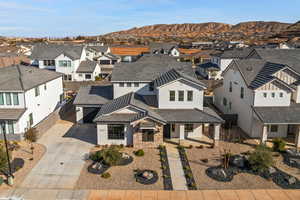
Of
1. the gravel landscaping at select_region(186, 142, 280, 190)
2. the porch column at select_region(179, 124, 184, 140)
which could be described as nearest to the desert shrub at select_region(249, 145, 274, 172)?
the gravel landscaping at select_region(186, 142, 280, 190)

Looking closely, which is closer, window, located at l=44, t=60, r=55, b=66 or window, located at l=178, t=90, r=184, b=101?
window, located at l=178, t=90, r=184, b=101

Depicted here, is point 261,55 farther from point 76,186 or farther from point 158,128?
point 76,186

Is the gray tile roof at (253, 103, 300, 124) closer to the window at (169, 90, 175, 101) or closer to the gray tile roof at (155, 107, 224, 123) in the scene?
the gray tile roof at (155, 107, 224, 123)

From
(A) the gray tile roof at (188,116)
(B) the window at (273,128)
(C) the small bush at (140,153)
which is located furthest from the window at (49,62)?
(B) the window at (273,128)

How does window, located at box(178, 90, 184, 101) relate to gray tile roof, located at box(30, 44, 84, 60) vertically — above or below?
below

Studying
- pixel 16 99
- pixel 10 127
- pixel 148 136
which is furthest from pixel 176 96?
pixel 10 127

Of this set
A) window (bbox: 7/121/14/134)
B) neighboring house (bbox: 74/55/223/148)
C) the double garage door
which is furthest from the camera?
the double garage door

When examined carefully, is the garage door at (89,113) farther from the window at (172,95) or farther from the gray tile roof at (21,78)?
the window at (172,95)
